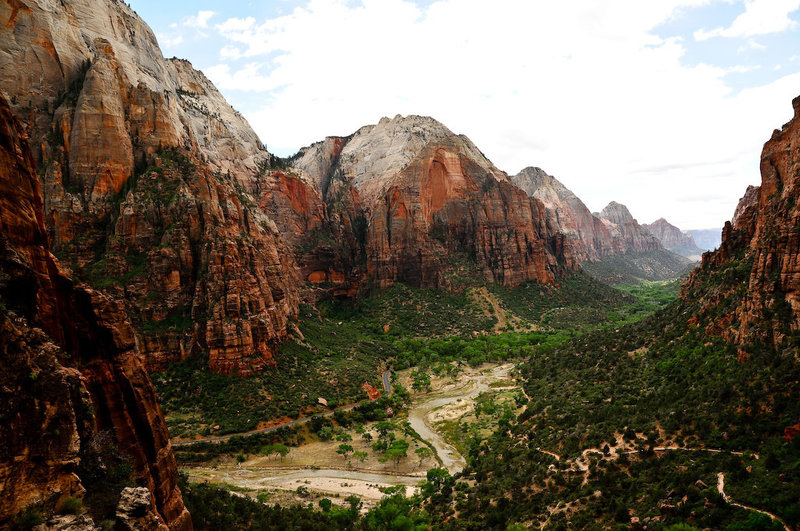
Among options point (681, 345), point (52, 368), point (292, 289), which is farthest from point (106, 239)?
point (681, 345)

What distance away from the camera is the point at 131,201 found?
65.2 m

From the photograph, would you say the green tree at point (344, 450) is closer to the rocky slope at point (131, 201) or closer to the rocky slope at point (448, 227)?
the rocky slope at point (131, 201)

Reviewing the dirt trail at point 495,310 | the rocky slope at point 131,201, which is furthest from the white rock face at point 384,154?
the rocky slope at point 131,201

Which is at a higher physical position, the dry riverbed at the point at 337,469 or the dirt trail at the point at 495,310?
the dirt trail at the point at 495,310

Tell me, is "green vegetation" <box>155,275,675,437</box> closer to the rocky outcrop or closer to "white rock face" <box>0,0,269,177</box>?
"white rock face" <box>0,0,269,177</box>

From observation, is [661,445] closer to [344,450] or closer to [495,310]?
[344,450]

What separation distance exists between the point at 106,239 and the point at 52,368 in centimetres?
6220

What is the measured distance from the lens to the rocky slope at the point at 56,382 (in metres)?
11.9

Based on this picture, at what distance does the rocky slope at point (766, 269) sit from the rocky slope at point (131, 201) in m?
65.3

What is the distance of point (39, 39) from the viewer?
66188mm

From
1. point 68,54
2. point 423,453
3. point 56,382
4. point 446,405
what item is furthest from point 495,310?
point 56,382

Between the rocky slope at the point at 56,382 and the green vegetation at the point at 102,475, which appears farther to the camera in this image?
the green vegetation at the point at 102,475

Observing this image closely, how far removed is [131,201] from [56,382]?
2481 inches

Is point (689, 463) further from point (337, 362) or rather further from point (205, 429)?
point (337, 362)
